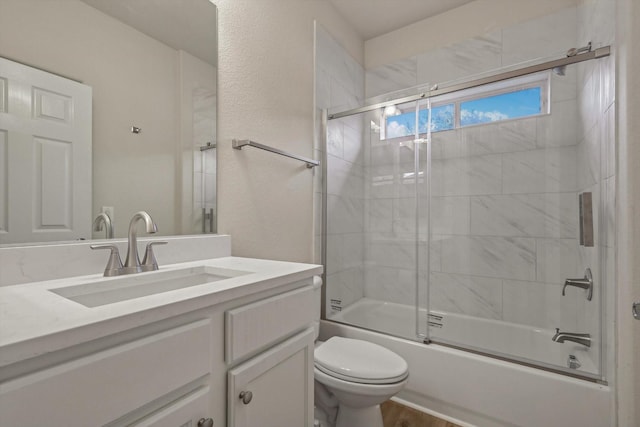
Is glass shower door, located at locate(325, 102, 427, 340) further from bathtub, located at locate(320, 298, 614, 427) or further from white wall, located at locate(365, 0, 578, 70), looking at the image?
white wall, located at locate(365, 0, 578, 70)

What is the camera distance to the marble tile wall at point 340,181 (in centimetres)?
213

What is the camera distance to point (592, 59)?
4.78 ft

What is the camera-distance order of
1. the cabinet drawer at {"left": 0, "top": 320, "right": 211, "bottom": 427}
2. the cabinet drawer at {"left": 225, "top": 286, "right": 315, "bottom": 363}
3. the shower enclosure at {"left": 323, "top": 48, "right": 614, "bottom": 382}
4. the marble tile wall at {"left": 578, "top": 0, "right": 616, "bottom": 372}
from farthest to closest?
the shower enclosure at {"left": 323, "top": 48, "right": 614, "bottom": 382} < the marble tile wall at {"left": 578, "top": 0, "right": 616, "bottom": 372} < the cabinet drawer at {"left": 225, "top": 286, "right": 315, "bottom": 363} < the cabinet drawer at {"left": 0, "top": 320, "right": 211, "bottom": 427}

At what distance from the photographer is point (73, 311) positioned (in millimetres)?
552

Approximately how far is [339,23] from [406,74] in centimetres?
67

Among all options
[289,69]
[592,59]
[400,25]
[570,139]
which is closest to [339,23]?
[400,25]

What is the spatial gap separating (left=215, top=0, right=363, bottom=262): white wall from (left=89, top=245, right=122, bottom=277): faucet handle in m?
0.50

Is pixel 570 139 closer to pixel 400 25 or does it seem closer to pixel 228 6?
pixel 400 25

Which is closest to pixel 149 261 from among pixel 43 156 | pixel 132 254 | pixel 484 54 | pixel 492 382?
pixel 132 254

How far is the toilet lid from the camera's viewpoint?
1296 mm

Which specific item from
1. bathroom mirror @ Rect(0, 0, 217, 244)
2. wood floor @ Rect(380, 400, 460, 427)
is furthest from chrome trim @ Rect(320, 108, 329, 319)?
bathroom mirror @ Rect(0, 0, 217, 244)

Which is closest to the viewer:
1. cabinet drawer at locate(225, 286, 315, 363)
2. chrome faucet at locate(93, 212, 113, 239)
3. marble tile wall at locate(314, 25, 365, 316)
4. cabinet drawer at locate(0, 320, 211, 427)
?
cabinet drawer at locate(0, 320, 211, 427)

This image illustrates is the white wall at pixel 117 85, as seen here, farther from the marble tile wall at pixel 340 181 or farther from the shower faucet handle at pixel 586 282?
the shower faucet handle at pixel 586 282

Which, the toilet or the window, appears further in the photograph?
the window
